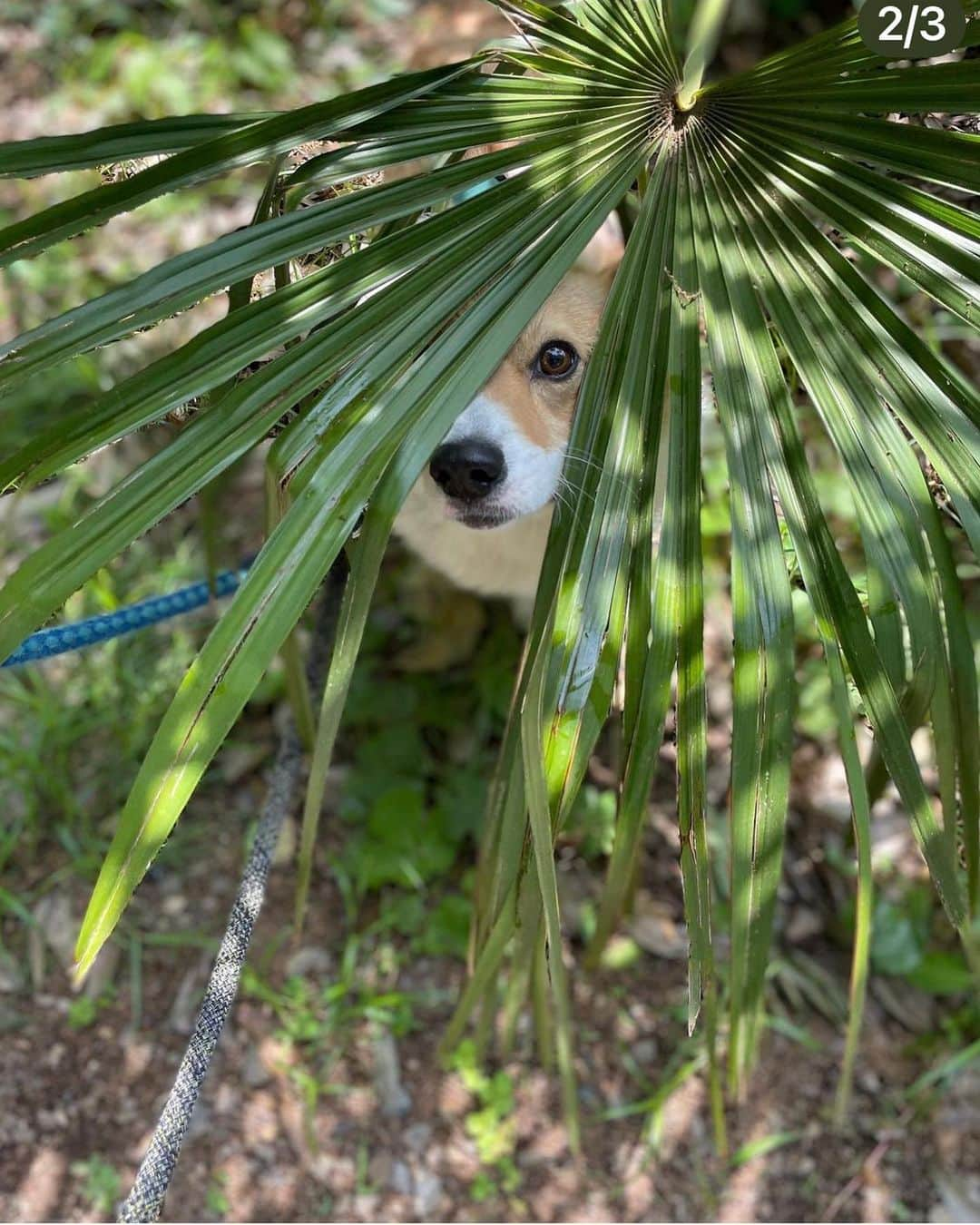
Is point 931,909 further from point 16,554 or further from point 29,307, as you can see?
point 29,307

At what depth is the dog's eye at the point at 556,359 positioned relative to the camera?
1.92m

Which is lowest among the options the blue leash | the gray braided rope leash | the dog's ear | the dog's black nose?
the gray braided rope leash

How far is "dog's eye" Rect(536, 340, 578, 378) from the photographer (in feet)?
6.31

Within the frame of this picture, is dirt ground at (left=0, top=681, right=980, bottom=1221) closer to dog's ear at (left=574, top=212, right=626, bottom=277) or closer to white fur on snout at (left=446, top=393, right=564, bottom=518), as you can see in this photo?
white fur on snout at (left=446, top=393, right=564, bottom=518)

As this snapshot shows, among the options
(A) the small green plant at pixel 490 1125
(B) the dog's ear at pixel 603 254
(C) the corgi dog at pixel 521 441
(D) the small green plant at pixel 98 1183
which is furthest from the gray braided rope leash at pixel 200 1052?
(B) the dog's ear at pixel 603 254

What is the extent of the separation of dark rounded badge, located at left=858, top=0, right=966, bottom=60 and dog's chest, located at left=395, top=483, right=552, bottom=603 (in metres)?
1.03

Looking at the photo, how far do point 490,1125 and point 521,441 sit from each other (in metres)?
1.53

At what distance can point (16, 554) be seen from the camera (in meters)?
2.97

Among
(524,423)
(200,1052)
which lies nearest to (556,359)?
(524,423)

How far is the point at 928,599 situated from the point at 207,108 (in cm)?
350

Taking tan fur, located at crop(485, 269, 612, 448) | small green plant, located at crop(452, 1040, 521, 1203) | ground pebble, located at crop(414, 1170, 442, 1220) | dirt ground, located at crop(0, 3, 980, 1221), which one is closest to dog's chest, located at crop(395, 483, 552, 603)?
tan fur, located at crop(485, 269, 612, 448)

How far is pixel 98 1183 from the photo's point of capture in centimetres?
212

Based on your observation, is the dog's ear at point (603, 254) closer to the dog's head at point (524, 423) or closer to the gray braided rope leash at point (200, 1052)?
the dog's head at point (524, 423)

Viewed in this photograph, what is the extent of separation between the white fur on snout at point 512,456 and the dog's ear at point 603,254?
0.47 meters
